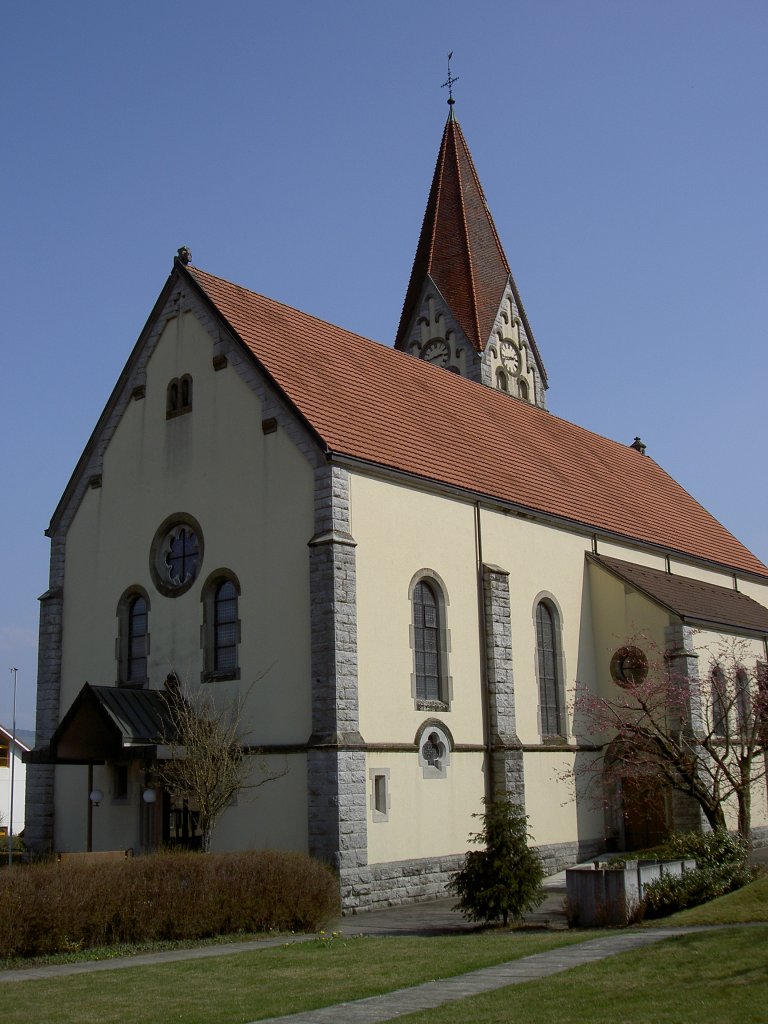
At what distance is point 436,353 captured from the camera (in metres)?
39.5

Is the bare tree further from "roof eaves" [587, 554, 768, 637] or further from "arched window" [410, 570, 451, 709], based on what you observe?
"roof eaves" [587, 554, 768, 637]

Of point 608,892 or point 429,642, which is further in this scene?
point 429,642

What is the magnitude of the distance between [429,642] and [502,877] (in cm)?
674

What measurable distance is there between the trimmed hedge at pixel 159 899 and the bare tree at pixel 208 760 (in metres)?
3.39

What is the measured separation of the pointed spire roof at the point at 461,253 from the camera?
3909 cm

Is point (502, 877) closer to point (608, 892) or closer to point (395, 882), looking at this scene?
point (608, 892)

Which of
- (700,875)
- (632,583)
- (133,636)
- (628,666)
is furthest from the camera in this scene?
(628,666)

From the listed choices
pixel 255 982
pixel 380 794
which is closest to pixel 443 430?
pixel 380 794

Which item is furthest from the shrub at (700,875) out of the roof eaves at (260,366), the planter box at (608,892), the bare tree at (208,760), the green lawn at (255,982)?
the roof eaves at (260,366)

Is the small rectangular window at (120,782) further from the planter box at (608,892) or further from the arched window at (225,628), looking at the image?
the planter box at (608,892)

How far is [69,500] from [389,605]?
29.3 feet

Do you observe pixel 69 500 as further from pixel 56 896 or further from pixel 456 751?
pixel 56 896

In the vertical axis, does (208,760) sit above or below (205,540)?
below

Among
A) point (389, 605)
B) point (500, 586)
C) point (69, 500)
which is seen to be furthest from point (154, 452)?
point (500, 586)
